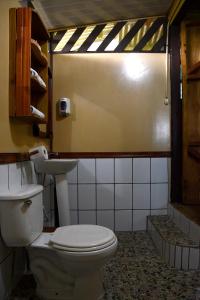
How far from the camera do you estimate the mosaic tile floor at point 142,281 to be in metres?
1.53

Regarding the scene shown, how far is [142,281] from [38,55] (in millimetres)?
1773

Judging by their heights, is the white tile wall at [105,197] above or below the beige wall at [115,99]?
below

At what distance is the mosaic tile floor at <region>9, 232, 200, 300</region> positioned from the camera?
1.53 m

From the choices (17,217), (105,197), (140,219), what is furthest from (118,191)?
(17,217)

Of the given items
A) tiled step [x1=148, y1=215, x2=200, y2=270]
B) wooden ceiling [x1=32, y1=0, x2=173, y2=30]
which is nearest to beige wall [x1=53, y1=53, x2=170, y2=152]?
wooden ceiling [x1=32, y1=0, x2=173, y2=30]

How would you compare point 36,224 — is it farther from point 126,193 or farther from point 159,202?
point 159,202

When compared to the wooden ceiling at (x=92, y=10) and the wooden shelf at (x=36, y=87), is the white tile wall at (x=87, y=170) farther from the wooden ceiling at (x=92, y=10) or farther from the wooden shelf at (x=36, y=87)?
the wooden ceiling at (x=92, y=10)

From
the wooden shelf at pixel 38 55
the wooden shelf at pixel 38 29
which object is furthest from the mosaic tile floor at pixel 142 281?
the wooden shelf at pixel 38 29

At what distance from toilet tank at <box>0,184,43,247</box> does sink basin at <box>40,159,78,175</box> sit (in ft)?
1.48

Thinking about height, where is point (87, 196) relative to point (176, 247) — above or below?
A: above

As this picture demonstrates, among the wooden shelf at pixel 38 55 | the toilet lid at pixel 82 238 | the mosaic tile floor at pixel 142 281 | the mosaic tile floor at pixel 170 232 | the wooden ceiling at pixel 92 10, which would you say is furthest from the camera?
the wooden ceiling at pixel 92 10

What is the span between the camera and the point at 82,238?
1.40 metres

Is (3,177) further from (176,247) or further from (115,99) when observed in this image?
(115,99)

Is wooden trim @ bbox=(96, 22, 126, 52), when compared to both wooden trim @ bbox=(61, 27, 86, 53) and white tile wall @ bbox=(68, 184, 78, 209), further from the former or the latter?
white tile wall @ bbox=(68, 184, 78, 209)
